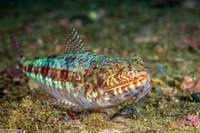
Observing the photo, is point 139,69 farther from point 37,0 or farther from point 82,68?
point 37,0

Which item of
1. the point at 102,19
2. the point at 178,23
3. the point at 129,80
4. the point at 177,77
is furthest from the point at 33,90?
the point at 178,23

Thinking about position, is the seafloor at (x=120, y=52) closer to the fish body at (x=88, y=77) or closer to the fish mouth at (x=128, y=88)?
the fish body at (x=88, y=77)

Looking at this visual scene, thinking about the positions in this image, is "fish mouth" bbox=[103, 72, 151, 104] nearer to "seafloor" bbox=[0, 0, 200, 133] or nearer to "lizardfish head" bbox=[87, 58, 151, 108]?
"lizardfish head" bbox=[87, 58, 151, 108]

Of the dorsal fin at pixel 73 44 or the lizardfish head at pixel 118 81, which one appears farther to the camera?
the dorsal fin at pixel 73 44

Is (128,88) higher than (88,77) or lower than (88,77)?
lower

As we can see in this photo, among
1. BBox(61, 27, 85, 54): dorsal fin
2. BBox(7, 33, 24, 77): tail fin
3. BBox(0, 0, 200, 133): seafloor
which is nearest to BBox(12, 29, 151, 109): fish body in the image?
BBox(61, 27, 85, 54): dorsal fin

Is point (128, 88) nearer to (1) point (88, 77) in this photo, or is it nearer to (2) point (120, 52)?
(1) point (88, 77)

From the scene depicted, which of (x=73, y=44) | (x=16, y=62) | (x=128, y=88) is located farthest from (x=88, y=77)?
(x=16, y=62)

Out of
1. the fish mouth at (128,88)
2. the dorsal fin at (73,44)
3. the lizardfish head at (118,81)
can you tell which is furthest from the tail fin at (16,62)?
the fish mouth at (128,88)
